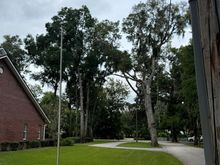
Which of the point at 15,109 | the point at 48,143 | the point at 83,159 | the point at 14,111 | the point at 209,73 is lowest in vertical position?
the point at 83,159

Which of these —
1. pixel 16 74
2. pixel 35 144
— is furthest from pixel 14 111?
pixel 35 144

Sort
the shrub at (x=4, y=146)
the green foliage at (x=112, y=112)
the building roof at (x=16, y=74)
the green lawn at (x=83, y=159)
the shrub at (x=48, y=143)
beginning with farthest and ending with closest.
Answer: the green foliage at (x=112, y=112), the shrub at (x=48, y=143), the building roof at (x=16, y=74), the shrub at (x=4, y=146), the green lawn at (x=83, y=159)

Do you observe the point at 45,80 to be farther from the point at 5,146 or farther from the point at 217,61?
the point at 217,61

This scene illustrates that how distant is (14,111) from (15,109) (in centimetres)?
24

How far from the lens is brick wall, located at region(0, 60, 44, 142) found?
27.5 metres

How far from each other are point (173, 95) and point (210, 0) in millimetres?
54646

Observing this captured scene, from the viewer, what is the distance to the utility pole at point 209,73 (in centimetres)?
137

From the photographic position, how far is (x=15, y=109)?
1153 inches

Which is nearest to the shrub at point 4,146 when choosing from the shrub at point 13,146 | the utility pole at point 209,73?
the shrub at point 13,146

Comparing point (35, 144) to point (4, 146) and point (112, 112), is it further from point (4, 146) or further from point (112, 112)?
point (112, 112)

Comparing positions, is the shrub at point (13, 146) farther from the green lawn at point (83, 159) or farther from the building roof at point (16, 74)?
the building roof at point (16, 74)

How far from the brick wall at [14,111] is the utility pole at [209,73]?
27217 mm

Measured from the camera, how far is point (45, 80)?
165 ft

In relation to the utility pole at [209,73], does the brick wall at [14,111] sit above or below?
above
